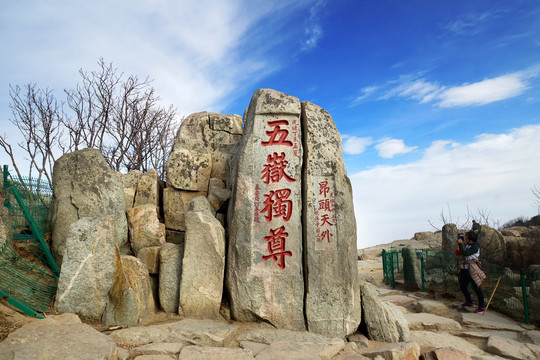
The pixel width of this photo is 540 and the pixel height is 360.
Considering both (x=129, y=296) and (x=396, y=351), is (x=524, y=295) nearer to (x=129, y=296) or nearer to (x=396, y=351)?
(x=396, y=351)

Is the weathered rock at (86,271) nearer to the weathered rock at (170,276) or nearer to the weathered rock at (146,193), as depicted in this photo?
the weathered rock at (170,276)

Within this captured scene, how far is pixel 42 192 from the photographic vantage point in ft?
27.3

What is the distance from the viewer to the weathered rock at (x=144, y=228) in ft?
24.0

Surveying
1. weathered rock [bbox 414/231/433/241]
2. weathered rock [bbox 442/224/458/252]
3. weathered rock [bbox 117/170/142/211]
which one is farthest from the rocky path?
weathered rock [bbox 414/231/433/241]

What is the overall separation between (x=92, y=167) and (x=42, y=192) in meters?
1.94

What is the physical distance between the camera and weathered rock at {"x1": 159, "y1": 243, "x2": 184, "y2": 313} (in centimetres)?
636

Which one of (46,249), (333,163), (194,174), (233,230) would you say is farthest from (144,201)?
(333,163)

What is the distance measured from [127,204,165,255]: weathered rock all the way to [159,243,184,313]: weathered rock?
0.88 m

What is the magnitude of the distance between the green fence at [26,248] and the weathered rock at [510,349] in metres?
7.16

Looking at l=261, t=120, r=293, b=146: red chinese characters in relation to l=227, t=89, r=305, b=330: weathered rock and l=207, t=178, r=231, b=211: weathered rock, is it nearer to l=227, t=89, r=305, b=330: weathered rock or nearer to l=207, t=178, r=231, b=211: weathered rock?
l=227, t=89, r=305, b=330: weathered rock

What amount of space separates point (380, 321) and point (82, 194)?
5623 millimetres

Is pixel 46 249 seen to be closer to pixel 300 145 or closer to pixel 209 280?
pixel 209 280

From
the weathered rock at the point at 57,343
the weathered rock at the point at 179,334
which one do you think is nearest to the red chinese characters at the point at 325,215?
the weathered rock at the point at 179,334

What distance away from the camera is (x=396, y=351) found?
572 cm
